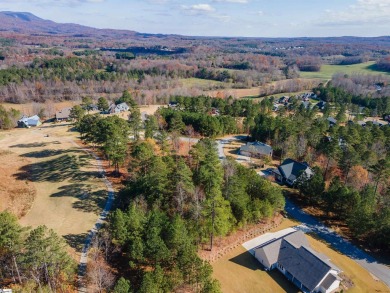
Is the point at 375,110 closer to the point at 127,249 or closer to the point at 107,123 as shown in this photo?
the point at 107,123

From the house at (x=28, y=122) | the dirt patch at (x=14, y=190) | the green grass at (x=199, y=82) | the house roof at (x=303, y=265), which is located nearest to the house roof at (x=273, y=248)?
the house roof at (x=303, y=265)

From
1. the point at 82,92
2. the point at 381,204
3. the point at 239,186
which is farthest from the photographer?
the point at 82,92

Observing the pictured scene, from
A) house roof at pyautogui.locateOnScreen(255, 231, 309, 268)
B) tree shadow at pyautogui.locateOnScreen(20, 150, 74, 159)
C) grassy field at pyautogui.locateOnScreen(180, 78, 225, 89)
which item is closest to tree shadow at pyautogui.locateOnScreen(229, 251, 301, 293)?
house roof at pyautogui.locateOnScreen(255, 231, 309, 268)

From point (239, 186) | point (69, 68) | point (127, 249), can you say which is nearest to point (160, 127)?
point (239, 186)

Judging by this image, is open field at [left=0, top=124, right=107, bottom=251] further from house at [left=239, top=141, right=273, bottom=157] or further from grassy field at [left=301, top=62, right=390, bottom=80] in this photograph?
grassy field at [left=301, top=62, right=390, bottom=80]

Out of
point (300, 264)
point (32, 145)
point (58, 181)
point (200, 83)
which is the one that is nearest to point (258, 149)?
point (300, 264)

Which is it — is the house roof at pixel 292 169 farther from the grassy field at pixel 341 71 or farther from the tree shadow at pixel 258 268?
the grassy field at pixel 341 71
